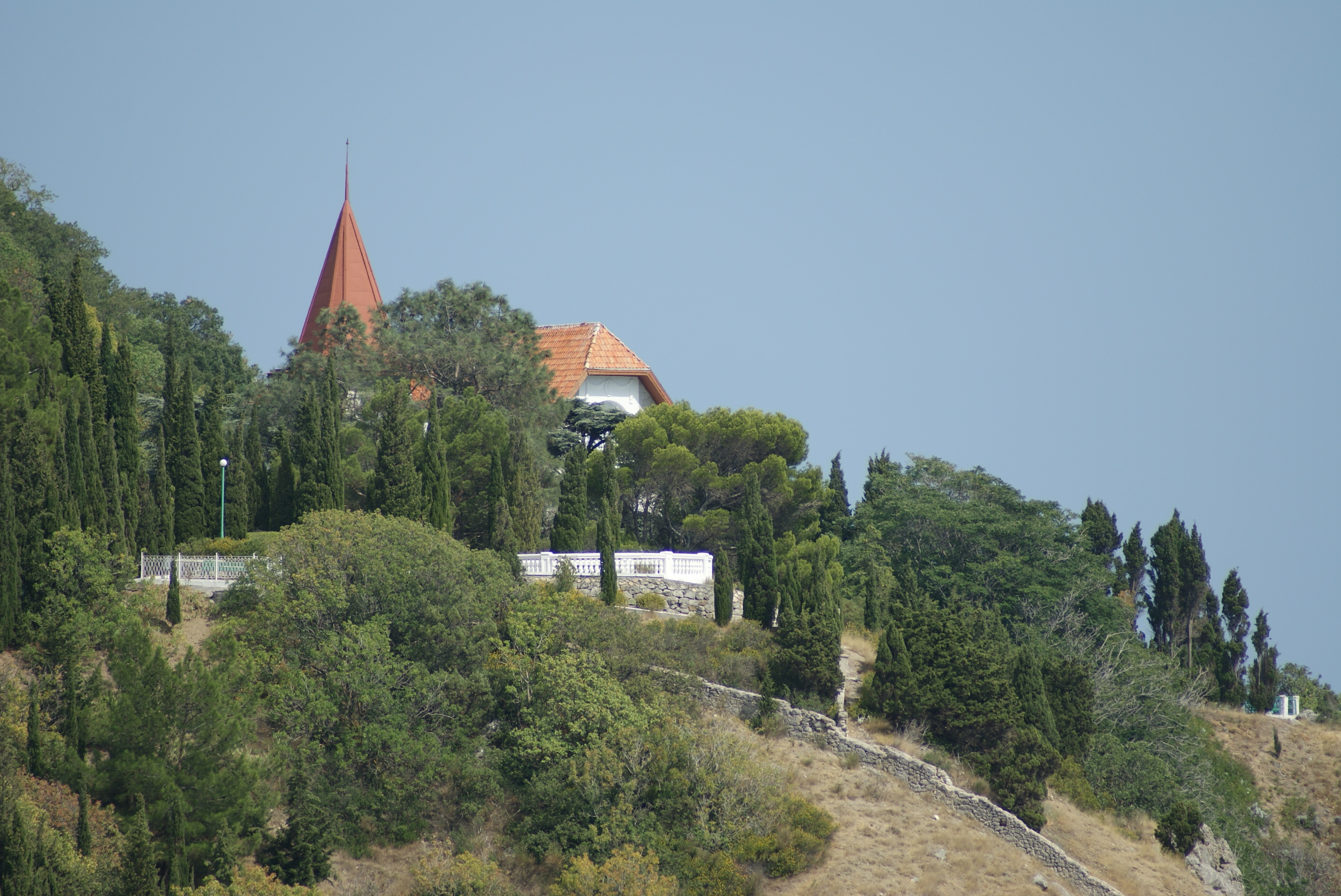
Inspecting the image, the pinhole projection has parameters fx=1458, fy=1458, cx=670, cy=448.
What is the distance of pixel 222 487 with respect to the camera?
119 ft

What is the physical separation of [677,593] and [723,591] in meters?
1.50

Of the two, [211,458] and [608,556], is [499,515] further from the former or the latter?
[211,458]

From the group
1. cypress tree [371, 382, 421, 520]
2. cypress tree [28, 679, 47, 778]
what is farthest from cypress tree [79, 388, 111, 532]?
cypress tree [28, 679, 47, 778]

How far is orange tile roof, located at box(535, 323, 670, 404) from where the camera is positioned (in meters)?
52.7

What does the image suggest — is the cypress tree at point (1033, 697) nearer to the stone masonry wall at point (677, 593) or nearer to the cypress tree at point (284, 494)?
the stone masonry wall at point (677, 593)

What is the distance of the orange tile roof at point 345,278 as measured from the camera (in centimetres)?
5812

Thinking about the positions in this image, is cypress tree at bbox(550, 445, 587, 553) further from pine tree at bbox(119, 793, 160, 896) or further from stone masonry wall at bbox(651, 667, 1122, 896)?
pine tree at bbox(119, 793, 160, 896)

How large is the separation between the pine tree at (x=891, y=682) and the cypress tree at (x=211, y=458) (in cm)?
1650

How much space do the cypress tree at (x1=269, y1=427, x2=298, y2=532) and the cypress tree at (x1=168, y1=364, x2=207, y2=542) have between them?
1.96 meters

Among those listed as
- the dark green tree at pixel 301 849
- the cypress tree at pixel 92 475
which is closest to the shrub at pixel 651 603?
the dark green tree at pixel 301 849

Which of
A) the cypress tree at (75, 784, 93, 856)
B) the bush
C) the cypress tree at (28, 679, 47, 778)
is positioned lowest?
the bush

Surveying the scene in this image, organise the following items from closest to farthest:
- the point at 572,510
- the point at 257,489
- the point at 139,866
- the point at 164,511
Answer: the point at 139,866
the point at 164,511
the point at 572,510
the point at 257,489

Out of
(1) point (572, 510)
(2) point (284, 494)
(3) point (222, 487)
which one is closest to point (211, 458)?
(3) point (222, 487)

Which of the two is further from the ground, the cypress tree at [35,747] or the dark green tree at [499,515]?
the dark green tree at [499,515]
